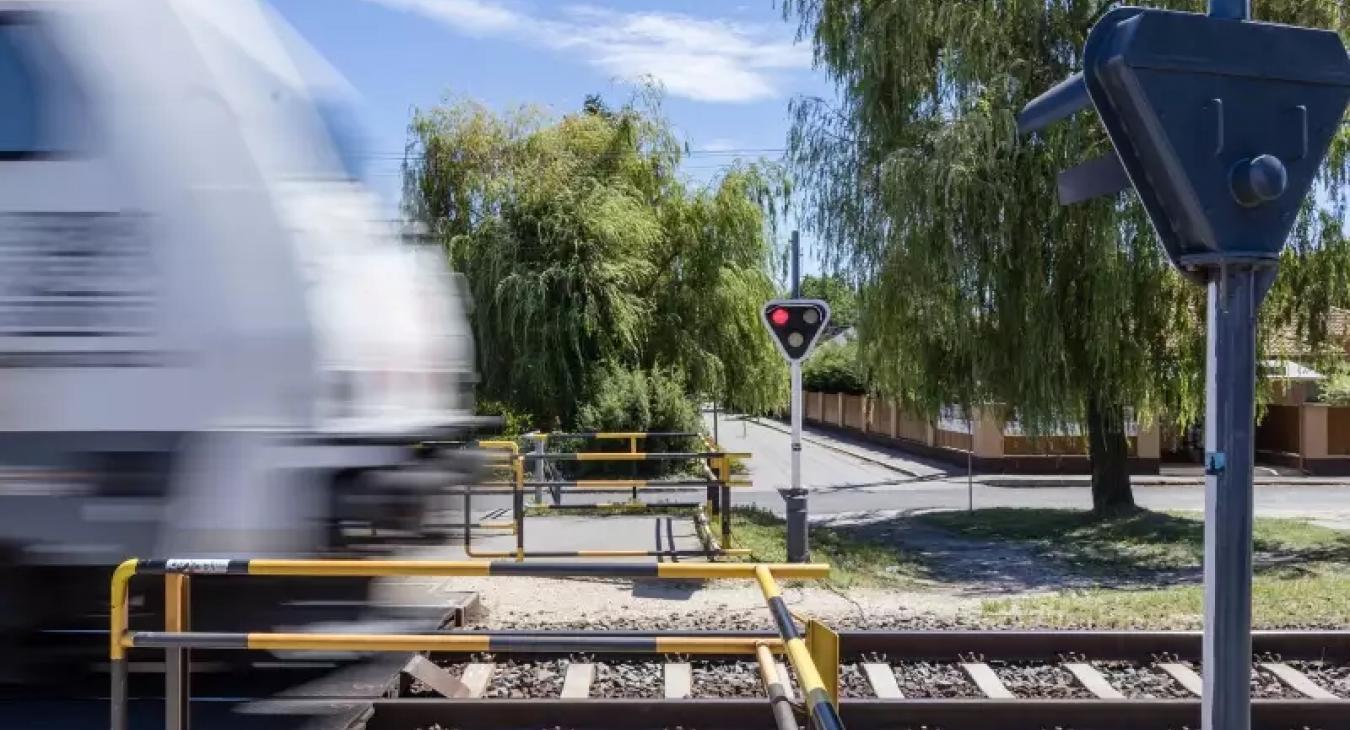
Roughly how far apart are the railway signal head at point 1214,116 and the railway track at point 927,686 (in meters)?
2.73

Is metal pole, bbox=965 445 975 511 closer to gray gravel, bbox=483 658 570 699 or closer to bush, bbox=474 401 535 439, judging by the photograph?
bush, bbox=474 401 535 439

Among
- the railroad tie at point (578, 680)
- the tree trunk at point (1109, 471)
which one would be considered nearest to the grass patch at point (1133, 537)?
the tree trunk at point (1109, 471)

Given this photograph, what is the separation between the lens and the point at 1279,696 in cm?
621

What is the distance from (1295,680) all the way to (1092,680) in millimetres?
1156

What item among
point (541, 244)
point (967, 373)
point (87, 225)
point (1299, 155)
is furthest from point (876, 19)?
point (1299, 155)

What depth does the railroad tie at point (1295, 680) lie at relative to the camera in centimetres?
625

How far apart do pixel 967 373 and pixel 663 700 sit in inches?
447

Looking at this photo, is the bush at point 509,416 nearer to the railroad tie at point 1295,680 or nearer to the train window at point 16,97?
the railroad tie at point 1295,680

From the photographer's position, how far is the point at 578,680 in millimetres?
6379

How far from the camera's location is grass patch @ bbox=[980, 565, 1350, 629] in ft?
26.9

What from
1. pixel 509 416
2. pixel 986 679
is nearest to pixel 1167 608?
pixel 986 679

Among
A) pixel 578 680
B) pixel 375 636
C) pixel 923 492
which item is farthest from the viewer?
pixel 923 492

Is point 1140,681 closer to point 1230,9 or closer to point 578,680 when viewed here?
point 578,680

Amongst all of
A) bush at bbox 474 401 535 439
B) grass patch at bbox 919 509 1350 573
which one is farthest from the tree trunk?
bush at bbox 474 401 535 439
